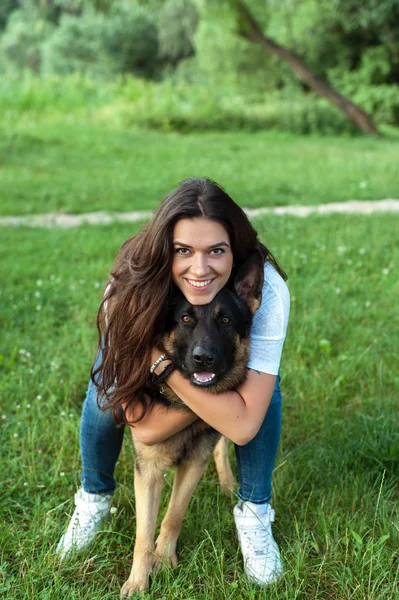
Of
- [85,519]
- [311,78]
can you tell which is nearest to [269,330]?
[85,519]

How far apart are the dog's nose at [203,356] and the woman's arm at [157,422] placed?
32 centimetres

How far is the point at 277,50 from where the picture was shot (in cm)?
1847

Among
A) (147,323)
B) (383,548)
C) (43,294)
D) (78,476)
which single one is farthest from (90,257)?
(383,548)

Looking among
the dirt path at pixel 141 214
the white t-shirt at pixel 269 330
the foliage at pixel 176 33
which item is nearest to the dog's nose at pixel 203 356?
the white t-shirt at pixel 269 330

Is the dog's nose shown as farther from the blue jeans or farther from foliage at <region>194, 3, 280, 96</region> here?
foliage at <region>194, 3, 280, 96</region>

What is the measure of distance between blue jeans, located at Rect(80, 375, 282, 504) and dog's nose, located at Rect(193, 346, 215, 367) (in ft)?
1.57

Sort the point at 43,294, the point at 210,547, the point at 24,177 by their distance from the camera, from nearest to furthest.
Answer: the point at 210,547, the point at 43,294, the point at 24,177

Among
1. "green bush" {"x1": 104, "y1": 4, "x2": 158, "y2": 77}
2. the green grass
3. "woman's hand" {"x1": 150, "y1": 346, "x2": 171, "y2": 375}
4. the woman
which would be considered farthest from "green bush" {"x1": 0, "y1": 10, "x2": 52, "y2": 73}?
"woman's hand" {"x1": 150, "y1": 346, "x2": 171, "y2": 375}

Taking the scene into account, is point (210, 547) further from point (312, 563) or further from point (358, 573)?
point (358, 573)

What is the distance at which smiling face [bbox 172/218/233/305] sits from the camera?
2193 millimetres

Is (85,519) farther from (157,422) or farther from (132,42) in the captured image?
(132,42)

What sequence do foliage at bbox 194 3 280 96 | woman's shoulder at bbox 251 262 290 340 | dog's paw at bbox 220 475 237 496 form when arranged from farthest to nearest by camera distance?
foliage at bbox 194 3 280 96, dog's paw at bbox 220 475 237 496, woman's shoulder at bbox 251 262 290 340

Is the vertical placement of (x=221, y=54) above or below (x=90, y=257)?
above

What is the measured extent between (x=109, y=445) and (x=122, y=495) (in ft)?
→ 1.02
